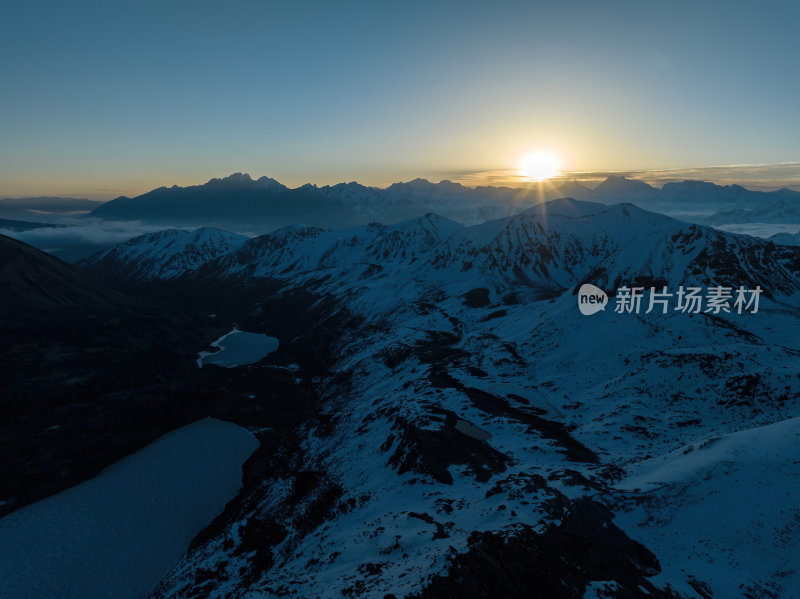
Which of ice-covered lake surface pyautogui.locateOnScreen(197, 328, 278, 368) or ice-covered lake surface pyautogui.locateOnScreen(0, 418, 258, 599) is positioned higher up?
ice-covered lake surface pyautogui.locateOnScreen(0, 418, 258, 599)

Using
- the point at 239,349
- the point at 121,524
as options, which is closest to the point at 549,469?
the point at 121,524

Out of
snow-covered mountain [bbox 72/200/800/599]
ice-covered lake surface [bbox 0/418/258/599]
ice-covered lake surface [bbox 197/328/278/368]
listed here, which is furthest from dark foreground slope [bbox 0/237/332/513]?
snow-covered mountain [bbox 72/200/800/599]

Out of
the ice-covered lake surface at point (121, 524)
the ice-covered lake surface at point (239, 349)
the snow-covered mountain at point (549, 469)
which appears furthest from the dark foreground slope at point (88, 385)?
the snow-covered mountain at point (549, 469)

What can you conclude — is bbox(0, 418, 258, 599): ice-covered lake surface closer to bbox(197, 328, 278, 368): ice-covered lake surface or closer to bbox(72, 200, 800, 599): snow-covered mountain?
bbox(72, 200, 800, 599): snow-covered mountain

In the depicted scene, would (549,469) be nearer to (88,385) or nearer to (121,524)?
(121,524)

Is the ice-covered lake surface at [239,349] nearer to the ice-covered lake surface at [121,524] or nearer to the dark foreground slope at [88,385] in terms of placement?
the dark foreground slope at [88,385]

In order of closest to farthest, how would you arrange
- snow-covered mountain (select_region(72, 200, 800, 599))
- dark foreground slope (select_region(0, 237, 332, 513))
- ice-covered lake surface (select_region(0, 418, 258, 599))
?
1. snow-covered mountain (select_region(72, 200, 800, 599))
2. ice-covered lake surface (select_region(0, 418, 258, 599))
3. dark foreground slope (select_region(0, 237, 332, 513))
